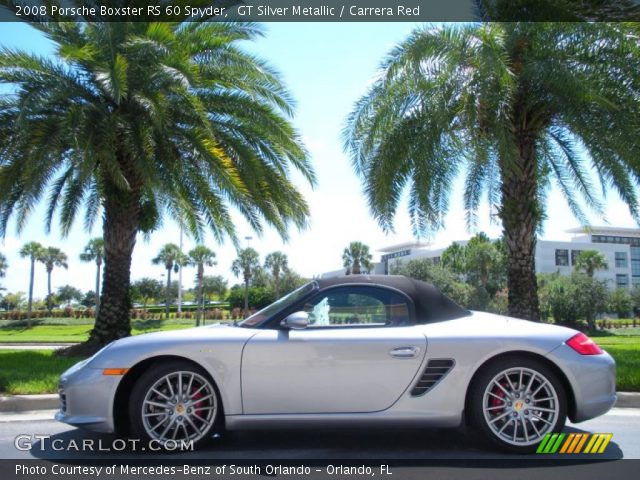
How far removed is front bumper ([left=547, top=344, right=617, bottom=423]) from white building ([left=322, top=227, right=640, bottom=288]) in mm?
81448

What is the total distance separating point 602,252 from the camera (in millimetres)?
89000

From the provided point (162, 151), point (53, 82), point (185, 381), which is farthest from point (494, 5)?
point (185, 381)

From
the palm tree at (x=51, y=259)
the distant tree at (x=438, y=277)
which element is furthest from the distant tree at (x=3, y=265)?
the distant tree at (x=438, y=277)

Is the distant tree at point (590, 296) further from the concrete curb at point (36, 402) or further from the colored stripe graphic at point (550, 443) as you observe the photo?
the colored stripe graphic at point (550, 443)

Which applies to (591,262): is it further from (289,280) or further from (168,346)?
(168,346)

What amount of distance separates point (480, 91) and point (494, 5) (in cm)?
320

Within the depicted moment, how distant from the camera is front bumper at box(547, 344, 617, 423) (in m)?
4.50

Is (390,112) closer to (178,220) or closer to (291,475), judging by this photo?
(178,220)

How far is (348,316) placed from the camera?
15.7 ft

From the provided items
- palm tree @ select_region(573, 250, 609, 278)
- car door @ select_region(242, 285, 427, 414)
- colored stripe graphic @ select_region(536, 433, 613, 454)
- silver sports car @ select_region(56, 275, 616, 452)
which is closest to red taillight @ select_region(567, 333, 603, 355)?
silver sports car @ select_region(56, 275, 616, 452)

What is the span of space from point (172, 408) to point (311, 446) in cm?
115

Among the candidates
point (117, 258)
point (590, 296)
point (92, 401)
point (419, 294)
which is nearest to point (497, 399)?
point (419, 294)

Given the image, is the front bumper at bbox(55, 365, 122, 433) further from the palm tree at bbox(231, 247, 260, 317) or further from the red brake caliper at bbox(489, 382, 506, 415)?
the palm tree at bbox(231, 247, 260, 317)

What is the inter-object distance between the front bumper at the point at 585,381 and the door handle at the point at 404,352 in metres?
1.04
